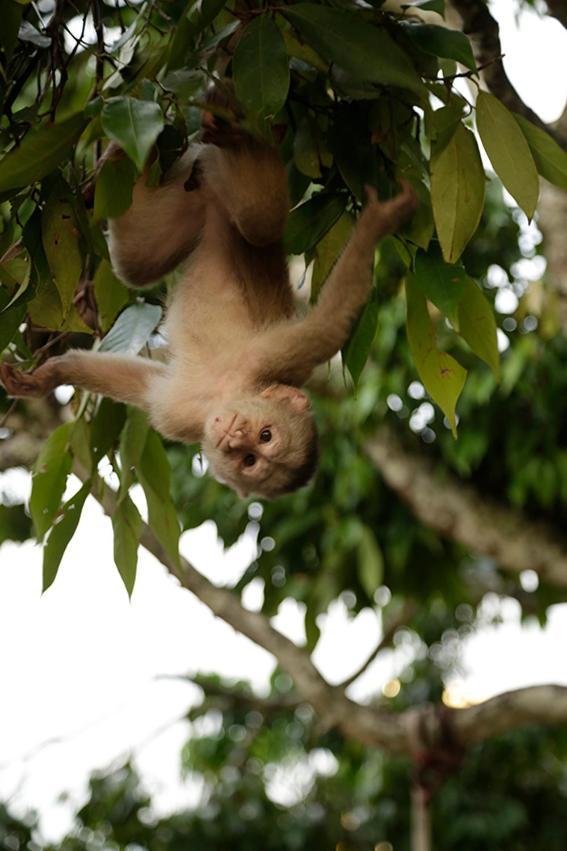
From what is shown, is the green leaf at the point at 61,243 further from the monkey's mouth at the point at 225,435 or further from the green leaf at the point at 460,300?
the green leaf at the point at 460,300

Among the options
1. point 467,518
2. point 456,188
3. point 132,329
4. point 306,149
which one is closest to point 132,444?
point 132,329

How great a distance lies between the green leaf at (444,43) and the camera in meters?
1.47

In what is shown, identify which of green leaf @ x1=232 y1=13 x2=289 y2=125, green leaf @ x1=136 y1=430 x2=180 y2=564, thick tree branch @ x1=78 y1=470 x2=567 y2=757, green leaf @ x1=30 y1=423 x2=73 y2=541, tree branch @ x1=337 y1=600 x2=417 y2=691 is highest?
green leaf @ x1=232 y1=13 x2=289 y2=125

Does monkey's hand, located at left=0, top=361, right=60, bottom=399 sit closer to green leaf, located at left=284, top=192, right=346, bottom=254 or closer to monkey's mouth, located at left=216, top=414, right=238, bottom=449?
monkey's mouth, located at left=216, top=414, right=238, bottom=449

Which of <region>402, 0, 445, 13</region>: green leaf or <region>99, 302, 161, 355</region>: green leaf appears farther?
<region>99, 302, 161, 355</region>: green leaf

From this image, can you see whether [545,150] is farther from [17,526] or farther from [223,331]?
[17,526]

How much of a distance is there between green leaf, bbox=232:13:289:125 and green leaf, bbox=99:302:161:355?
52 centimetres

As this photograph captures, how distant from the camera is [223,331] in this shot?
1817 mm

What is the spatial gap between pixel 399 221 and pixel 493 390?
256 centimetres

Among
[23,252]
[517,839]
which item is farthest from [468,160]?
[517,839]

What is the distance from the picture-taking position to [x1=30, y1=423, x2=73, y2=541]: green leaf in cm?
185

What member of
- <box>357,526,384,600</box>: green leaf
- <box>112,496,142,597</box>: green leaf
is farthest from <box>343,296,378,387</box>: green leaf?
<box>357,526,384,600</box>: green leaf

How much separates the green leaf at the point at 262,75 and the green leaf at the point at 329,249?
17.6 inches

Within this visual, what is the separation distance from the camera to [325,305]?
164 cm
